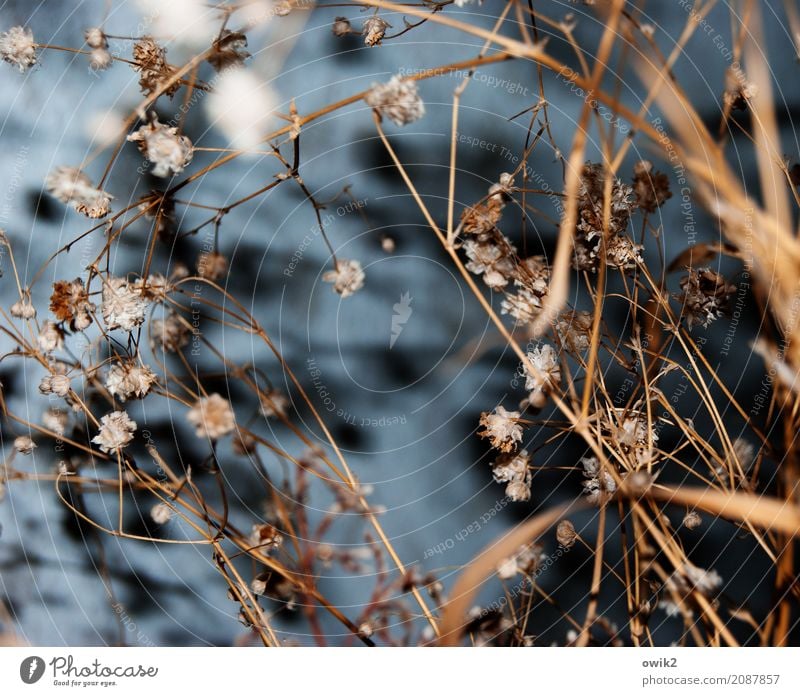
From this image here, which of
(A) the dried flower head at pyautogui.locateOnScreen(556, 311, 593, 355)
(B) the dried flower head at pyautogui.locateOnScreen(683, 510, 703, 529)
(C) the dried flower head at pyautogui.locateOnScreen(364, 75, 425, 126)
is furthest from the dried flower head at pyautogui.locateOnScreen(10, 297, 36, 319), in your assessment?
(B) the dried flower head at pyautogui.locateOnScreen(683, 510, 703, 529)

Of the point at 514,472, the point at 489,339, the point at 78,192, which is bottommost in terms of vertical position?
the point at 514,472

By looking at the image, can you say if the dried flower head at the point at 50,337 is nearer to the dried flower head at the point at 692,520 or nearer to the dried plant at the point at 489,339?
the dried plant at the point at 489,339

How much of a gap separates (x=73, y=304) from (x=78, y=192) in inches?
3.3

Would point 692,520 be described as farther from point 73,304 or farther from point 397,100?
point 73,304

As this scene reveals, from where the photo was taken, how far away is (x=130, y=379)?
1.45 ft

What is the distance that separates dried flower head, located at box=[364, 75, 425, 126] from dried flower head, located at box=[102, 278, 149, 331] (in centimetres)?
22

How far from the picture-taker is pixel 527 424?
1.47ft

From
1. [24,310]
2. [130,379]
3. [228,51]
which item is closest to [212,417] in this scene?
[130,379]

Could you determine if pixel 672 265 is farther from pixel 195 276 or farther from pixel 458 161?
pixel 195 276

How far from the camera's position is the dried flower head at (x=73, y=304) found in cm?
44

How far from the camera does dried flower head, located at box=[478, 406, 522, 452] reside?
1.46ft

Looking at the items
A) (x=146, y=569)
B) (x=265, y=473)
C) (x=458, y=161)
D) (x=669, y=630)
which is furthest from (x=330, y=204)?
(x=669, y=630)

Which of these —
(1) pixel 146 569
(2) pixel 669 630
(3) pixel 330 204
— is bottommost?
(2) pixel 669 630
